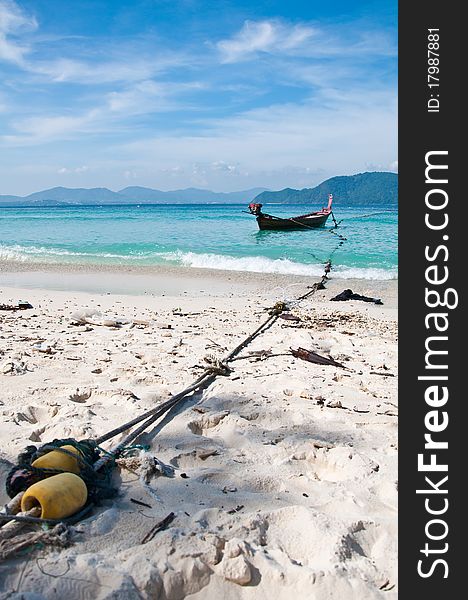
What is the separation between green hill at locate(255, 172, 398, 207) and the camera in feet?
368

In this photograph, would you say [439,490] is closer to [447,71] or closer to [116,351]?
[447,71]

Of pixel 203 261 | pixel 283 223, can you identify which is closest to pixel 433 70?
pixel 203 261

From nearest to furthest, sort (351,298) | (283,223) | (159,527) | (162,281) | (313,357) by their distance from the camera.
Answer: (159,527), (313,357), (351,298), (162,281), (283,223)

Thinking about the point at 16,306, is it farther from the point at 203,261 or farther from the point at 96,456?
the point at 203,261

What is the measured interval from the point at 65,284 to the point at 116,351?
6.28 metres

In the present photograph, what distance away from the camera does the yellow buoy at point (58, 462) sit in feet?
7.95

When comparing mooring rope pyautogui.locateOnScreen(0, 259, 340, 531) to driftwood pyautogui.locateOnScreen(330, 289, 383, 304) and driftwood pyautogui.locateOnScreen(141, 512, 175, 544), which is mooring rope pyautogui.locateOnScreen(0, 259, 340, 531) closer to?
driftwood pyautogui.locateOnScreen(141, 512, 175, 544)

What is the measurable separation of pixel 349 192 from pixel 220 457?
124548 mm

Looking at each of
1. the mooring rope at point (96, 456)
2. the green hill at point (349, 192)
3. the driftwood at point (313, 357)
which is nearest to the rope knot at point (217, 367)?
the mooring rope at point (96, 456)

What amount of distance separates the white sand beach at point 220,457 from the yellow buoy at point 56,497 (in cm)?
9

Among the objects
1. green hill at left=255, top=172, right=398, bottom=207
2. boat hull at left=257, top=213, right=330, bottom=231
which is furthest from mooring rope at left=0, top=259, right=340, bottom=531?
green hill at left=255, top=172, right=398, bottom=207

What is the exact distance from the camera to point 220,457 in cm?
284

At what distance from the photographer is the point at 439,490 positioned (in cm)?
198

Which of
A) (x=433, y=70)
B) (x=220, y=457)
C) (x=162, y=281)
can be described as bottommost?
(x=220, y=457)
